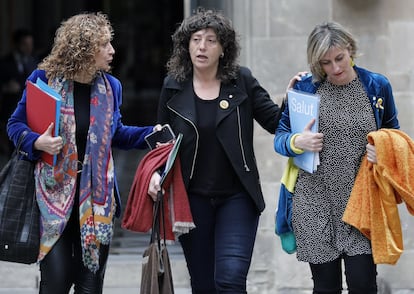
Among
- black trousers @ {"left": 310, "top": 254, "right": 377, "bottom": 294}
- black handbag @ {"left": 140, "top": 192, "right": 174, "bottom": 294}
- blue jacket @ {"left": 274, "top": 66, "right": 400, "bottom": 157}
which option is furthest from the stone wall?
black handbag @ {"left": 140, "top": 192, "right": 174, "bottom": 294}

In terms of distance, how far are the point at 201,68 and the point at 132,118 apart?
47.3 feet

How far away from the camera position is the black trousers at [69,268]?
536 centimetres

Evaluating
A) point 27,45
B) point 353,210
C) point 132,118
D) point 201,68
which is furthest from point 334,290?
point 132,118

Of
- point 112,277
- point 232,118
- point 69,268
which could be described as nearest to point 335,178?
point 232,118

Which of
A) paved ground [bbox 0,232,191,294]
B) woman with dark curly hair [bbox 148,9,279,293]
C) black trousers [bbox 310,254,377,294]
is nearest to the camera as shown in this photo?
black trousers [bbox 310,254,377,294]

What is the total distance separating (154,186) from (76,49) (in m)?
0.79

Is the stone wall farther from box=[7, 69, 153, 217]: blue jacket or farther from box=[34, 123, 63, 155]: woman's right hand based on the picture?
box=[34, 123, 63, 155]: woman's right hand

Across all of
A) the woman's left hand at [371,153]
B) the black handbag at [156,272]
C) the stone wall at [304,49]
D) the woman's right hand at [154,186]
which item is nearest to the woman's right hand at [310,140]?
the woman's left hand at [371,153]

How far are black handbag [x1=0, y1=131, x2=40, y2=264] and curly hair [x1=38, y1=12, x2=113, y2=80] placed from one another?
0.37 metres

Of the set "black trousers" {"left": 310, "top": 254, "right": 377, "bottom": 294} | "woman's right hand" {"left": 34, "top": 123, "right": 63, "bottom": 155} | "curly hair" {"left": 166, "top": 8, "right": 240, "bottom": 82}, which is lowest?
"black trousers" {"left": 310, "top": 254, "right": 377, "bottom": 294}

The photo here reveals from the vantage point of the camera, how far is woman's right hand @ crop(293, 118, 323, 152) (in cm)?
516

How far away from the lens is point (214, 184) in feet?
17.9

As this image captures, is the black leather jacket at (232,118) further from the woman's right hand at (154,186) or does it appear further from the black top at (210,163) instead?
the woman's right hand at (154,186)

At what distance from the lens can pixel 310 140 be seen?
5.16 meters
